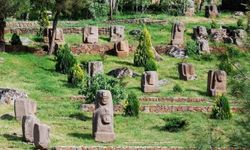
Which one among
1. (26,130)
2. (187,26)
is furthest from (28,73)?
(187,26)

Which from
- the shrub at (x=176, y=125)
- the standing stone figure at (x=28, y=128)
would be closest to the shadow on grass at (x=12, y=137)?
the standing stone figure at (x=28, y=128)

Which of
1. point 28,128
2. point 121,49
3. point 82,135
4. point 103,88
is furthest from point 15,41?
point 28,128

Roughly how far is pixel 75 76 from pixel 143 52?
5.51 meters

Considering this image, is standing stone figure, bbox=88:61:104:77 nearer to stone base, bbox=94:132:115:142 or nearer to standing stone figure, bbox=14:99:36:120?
standing stone figure, bbox=14:99:36:120

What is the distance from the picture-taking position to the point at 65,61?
104 feet

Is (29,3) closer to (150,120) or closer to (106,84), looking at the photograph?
(106,84)

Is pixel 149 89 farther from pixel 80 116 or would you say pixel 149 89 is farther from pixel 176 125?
pixel 176 125

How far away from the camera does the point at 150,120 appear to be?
78.0ft

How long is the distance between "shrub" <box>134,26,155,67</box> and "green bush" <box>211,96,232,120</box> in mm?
9232

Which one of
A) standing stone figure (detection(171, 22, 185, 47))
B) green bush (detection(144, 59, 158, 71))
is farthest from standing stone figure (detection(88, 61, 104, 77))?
standing stone figure (detection(171, 22, 185, 47))

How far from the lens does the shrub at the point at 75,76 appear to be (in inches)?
1156

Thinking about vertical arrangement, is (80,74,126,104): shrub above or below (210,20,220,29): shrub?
below

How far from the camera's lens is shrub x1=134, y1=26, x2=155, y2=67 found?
33.6 meters

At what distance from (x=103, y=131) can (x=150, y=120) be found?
3.38 metres
